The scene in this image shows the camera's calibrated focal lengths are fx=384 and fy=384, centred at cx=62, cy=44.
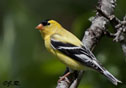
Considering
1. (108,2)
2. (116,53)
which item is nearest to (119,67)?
(116,53)

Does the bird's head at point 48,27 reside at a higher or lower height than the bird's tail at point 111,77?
higher

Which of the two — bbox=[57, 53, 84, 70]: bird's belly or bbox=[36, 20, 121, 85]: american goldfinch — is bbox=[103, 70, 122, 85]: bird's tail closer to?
bbox=[36, 20, 121, 85]: american goldfinch

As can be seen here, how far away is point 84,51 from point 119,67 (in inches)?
16.4

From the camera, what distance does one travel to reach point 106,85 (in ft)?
9.43

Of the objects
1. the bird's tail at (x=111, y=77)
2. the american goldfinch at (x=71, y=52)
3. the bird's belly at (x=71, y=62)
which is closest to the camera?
the bird's tail at (x=111, y=77)

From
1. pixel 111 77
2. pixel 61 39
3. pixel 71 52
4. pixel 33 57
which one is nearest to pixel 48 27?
pixel 61 39

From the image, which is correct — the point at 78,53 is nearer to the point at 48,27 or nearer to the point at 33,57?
the point at 33,57

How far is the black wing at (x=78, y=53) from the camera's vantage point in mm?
3125

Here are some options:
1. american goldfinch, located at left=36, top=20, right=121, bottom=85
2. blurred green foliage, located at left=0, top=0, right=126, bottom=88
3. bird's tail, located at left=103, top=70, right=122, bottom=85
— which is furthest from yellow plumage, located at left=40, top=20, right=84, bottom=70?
bird's tail, located at left=103, top=70, right=122, bottom=85

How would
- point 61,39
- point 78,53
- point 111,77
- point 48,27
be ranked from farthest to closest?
point 48,27, point 61,39, point 78,53, point 111,77

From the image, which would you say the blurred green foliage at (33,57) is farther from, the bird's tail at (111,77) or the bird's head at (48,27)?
the bird's head at (48,27)

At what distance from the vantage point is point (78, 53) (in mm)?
3246

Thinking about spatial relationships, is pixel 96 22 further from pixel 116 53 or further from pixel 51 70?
pixel 51 70

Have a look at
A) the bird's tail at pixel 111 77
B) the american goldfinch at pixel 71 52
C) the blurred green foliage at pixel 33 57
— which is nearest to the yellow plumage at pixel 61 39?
the american goldfinch at pixel 71 52
